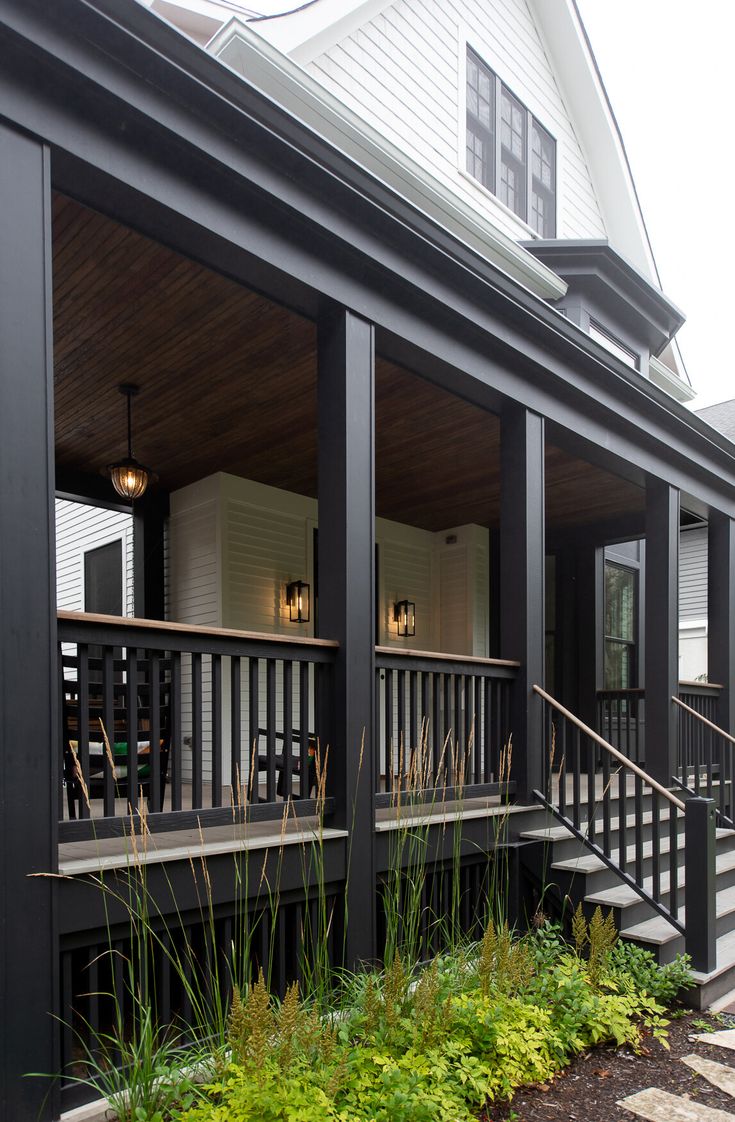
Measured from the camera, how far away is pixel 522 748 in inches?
200

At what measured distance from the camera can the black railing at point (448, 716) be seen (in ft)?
14.1

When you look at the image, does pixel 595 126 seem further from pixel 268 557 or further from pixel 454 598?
pixel 268 557

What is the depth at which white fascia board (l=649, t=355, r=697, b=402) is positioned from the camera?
9.58 meters

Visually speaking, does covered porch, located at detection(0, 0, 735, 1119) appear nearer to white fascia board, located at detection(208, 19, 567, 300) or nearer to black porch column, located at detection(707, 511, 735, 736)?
black porch column, located at detection(707, 511, 735, 736)

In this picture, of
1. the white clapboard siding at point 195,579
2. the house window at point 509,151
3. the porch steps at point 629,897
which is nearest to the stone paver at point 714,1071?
the porch steps at point 629,897

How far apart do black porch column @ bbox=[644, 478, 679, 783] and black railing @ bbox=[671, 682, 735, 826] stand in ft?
0.47

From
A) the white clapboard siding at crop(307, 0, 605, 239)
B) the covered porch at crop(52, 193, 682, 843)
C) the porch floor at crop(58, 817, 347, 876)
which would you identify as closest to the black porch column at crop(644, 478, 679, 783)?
the covered porch at crop(52, 193, 682, 843)

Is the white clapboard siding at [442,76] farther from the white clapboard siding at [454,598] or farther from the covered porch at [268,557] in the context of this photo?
the white clapboard siding at [454,598]

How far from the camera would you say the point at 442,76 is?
24.5ft

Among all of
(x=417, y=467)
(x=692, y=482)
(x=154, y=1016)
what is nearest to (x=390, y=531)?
(x=417, y=467)

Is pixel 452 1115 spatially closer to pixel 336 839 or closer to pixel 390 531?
pixel 336 839

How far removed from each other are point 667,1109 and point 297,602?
205 inches

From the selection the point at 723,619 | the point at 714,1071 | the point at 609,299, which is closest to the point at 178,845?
the point at 714,1071

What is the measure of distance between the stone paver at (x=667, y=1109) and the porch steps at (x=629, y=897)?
0.94 metres
